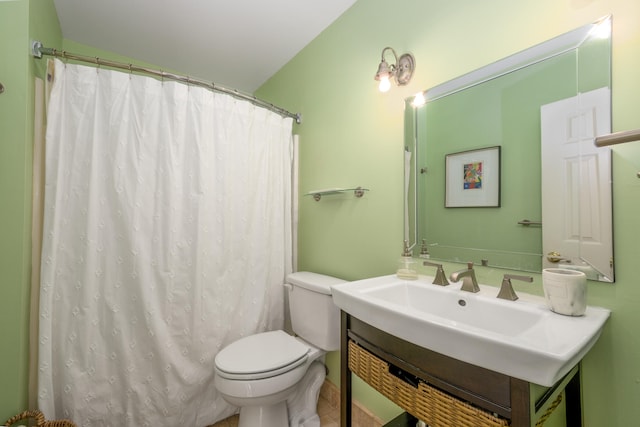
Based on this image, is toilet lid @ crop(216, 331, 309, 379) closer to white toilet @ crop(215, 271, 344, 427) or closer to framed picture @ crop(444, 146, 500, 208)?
white toilet @ crop(215, 271, 344, 427)

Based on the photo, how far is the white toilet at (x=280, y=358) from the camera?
3.98ft

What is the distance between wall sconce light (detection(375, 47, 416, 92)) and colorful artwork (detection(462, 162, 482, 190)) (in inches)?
20.7

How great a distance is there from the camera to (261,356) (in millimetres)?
1334

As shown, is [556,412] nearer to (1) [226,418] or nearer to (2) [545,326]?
(2) [545,326]

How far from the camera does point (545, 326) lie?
28.1 inches

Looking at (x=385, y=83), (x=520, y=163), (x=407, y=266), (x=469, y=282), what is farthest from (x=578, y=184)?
(x=385, y=83)

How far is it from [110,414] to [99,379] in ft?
0.61

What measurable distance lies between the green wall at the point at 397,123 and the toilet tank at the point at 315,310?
20 cm

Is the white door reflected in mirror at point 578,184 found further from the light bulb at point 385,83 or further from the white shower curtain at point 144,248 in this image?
the white shower curtain at point 144,248

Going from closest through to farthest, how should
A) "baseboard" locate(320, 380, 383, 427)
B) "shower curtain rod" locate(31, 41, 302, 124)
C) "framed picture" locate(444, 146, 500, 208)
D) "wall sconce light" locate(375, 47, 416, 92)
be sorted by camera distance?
"framed picture" locate(444, 146, 500, 208) → "shower curtain rod" locate(31, 41, 302, 124) → "wall sconce light" locate(375, 47, 416, 92) → "baseboard" locate(320, 380, 383, 427)

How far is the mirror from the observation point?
2.70ft

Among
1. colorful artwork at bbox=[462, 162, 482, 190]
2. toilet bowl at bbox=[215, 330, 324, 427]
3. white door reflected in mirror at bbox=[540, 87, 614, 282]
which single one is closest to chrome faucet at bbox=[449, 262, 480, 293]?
white door reflected in mirror at bbox=[540, 87, 614, 282]

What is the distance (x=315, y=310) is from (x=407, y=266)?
584 millimetres

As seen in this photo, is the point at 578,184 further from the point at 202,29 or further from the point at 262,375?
the point at 202,29
